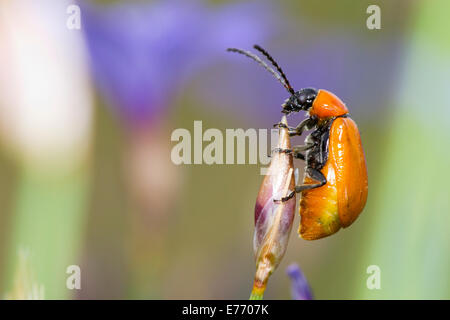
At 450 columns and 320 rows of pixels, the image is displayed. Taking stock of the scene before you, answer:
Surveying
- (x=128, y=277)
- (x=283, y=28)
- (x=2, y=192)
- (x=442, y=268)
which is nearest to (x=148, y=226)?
(x=128, y=277)

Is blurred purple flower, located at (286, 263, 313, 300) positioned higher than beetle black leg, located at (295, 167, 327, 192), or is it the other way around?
beetle black leg, located at (295, 167, 327, 192)

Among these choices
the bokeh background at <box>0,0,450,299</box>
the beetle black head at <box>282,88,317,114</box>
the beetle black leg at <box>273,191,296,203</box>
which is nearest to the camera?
the beetle black leg at <box>273,191,296,203</box>

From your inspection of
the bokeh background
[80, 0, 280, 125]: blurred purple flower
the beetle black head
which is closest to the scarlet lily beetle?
the beetle black head

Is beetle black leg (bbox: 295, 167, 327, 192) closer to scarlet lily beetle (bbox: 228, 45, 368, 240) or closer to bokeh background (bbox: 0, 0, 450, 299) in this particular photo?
scarlet lily beetle (bbox: 228, 45, 368, 240)

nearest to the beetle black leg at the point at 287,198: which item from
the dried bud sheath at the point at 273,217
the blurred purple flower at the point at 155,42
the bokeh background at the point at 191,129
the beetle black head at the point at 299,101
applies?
the dried bud sheath at the point at 273,217

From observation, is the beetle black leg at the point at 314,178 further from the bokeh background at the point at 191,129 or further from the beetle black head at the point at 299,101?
the bokeh background at the point at 191,129

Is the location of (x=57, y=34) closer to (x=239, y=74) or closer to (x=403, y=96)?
(x=239, y=74)

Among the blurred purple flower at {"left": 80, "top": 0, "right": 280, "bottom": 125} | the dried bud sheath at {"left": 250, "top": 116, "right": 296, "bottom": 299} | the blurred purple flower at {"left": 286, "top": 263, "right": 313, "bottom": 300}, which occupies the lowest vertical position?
the blurred purple flower at {"left": 286, "top": 263, "right": 313, "bottom": 300}

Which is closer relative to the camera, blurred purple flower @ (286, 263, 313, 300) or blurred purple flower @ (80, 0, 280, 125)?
blurred purple flower @ (286, 263, 313, 300)
